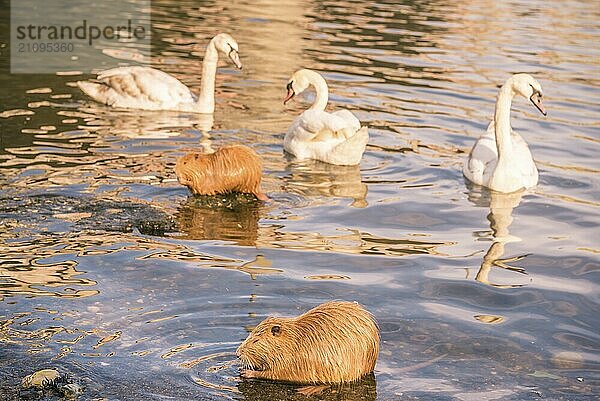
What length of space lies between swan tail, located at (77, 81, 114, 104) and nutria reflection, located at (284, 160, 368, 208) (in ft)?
11.9

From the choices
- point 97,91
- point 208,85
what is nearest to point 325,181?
point 208,85

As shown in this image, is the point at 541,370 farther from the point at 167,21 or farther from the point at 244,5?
the point at 244,5

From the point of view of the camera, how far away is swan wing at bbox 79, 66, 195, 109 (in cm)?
1422

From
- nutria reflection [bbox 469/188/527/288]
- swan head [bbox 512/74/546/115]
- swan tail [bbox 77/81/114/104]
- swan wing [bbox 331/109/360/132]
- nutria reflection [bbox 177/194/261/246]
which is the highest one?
swan head [bbox 512/74/546/115]

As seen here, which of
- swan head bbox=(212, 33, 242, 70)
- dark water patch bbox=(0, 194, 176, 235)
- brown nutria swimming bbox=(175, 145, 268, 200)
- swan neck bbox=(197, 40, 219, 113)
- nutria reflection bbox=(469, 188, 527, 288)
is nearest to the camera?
nutria reflection bbox=(469, 188, 527, 288)

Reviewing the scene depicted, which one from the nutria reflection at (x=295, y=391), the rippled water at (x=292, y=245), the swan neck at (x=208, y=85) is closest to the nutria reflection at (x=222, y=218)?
the rippled water at (x=292, y=245)

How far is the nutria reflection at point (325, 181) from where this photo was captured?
1049cm

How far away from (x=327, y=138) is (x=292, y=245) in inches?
140

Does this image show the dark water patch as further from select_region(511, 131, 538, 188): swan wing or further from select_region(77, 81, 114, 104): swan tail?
select_region(77, 81, 114, 104): swan tail

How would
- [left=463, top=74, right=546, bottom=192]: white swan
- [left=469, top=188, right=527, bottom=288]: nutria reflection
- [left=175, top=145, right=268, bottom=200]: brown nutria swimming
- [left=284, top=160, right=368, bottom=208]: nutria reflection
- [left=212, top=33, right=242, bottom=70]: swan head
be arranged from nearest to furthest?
[left=469, top=188, right=527, bottom=288]: nutria reflection, [left=175, top=145, right=268, bottom=200]: brown nutria swimming, [left=284, top=160, right=368, bottom=208]: nutria reflection, [left=463, top=74, right=546, bottom=192]: white swan, [left=212, top=33, right=242, bottom=70]: swan head

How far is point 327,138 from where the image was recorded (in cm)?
1190

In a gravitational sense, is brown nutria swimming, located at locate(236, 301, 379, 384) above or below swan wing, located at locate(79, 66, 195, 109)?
below

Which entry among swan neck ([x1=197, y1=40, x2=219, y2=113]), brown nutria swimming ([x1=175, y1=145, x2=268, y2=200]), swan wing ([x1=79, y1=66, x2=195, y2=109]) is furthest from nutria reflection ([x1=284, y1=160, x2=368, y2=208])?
swan wing ([x1=79, y1=66, x2=195, y2=109])

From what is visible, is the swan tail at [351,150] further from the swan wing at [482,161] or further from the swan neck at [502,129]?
the swan neck at [502,129]
